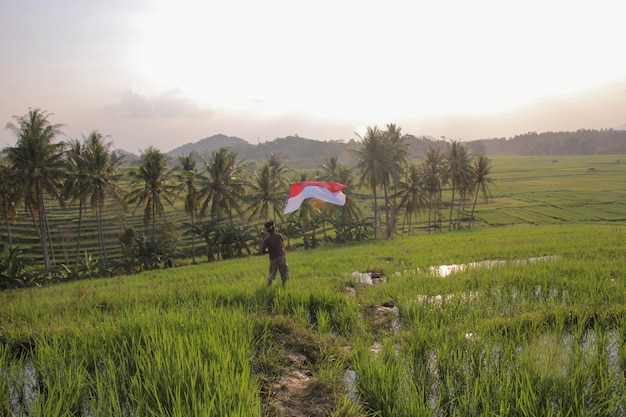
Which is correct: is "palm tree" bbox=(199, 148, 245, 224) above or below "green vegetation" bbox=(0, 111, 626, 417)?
above

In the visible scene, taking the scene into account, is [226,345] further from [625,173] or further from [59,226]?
[625,173]

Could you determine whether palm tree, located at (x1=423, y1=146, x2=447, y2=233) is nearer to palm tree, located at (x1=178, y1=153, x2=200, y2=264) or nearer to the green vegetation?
palm tree, located at (x1=178, y1=153, x2=200, y2=264)

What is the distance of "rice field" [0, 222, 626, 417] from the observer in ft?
11.7

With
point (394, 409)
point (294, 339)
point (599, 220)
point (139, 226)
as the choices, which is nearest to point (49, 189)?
point (139, 226)

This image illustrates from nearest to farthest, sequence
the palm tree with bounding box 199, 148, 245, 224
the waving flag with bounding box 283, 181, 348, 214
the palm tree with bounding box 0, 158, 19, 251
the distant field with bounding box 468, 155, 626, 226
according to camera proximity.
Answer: the waving flag with bounding box 283, 181, 348, 214 < the palm tree with bounding box 0, 158, 19, 251 < the palm tree with bounding box 199, 148, 245, 224 < the distant field with bounding box 468, 155, 626, 226

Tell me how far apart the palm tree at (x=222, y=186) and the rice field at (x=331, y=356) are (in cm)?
2297

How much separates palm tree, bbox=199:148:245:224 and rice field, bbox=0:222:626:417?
2297 cm

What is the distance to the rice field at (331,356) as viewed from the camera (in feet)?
11.7

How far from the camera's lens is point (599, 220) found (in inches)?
1528

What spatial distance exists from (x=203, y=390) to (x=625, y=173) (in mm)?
103778

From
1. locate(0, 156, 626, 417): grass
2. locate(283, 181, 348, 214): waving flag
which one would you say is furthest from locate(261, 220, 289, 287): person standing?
locate(283, 181, 348, 214): waving flag

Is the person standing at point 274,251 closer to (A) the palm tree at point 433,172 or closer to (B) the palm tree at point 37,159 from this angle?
(B) the palm tree at point 37,159

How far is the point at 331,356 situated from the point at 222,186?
27.3m

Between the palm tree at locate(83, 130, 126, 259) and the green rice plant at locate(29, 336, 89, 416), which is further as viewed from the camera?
the palm tree at locate(83, 130, 126, 259)
